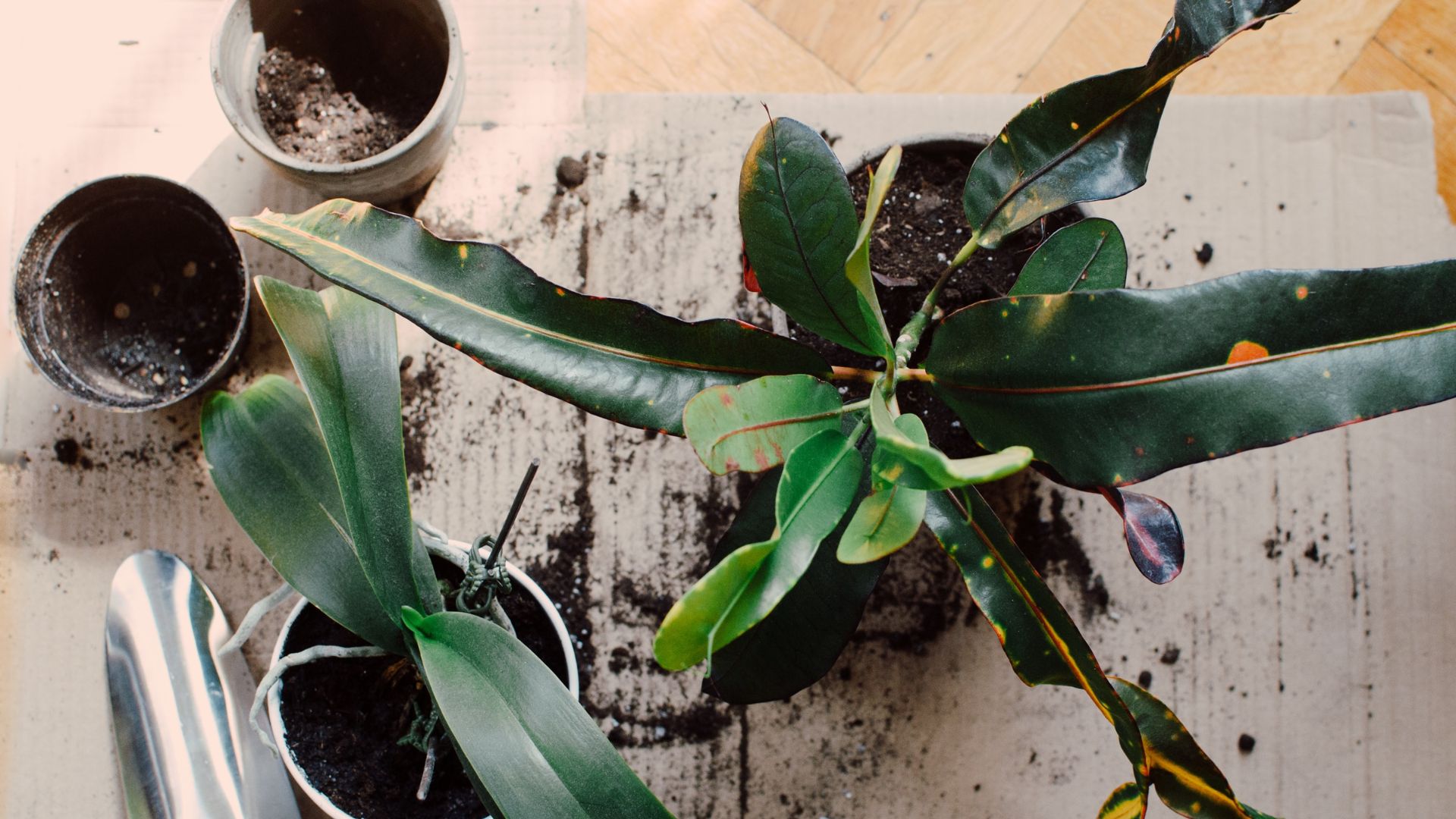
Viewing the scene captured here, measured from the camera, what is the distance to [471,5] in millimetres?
958

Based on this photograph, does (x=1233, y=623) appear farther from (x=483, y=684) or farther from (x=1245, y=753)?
(x=483, y=684)

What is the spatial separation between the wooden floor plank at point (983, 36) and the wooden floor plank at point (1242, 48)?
0.05 feet

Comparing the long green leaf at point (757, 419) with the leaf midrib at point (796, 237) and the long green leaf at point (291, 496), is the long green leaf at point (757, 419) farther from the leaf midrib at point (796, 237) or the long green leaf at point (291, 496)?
the long green leaf at point (291, 496)

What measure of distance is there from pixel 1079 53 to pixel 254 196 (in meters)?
0.81

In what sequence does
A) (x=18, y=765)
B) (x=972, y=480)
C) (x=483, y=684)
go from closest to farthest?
(x=972, y=480)
(x=483, y=684)
(x=18, y=765)

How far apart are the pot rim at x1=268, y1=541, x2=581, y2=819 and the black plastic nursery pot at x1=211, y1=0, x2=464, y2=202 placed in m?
0.36

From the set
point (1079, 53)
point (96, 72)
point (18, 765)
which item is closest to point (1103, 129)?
point (1079, 53)

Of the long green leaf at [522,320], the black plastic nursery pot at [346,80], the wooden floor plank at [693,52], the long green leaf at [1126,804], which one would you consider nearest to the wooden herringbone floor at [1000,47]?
the wooden floor plank at [693,52]

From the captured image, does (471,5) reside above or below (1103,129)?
below

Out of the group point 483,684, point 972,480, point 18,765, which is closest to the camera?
point 972,480

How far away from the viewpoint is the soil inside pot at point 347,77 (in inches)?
35.2

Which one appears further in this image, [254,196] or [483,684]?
[254,196]

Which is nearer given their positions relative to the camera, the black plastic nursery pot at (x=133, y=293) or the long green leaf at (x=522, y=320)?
the long green leaf at (x=522, y=320)

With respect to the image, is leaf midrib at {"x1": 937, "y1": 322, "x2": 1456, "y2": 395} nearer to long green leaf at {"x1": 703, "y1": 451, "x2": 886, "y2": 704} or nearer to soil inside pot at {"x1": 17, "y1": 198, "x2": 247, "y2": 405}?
long green leaf at {"x1": 703, "y1": 451, "x2": 886, "y2": 704}
